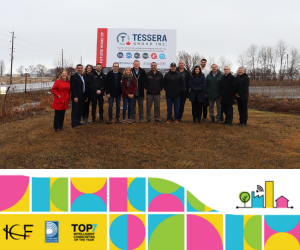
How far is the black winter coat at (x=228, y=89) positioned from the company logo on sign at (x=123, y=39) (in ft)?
20.4

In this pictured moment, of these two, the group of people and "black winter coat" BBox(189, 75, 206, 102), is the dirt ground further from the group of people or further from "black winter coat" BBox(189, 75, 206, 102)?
"black winter coat" BBox(189, 75, 206, 102)

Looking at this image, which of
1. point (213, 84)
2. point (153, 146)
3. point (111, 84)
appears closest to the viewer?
point (153, 146)

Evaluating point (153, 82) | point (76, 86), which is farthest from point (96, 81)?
point (153, 82)

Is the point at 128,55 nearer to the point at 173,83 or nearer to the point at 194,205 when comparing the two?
the point at 173,83

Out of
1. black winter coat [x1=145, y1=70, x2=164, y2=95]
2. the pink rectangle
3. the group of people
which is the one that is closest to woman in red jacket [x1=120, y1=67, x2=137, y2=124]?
the group of people

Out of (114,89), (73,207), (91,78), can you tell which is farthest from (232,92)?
(73,207)

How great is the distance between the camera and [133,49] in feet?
43.4

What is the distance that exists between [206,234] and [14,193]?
179 cm

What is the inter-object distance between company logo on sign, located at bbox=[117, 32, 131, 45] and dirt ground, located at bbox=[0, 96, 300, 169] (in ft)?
18.7

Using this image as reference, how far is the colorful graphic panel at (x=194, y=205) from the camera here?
8.27 ft

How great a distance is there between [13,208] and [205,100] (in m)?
7.35

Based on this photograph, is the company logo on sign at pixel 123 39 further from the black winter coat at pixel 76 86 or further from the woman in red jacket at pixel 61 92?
the woman in red jacket at pixel 61 92

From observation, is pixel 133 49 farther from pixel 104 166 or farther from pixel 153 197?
pixel 153 197

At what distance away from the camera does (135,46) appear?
13211 mm
